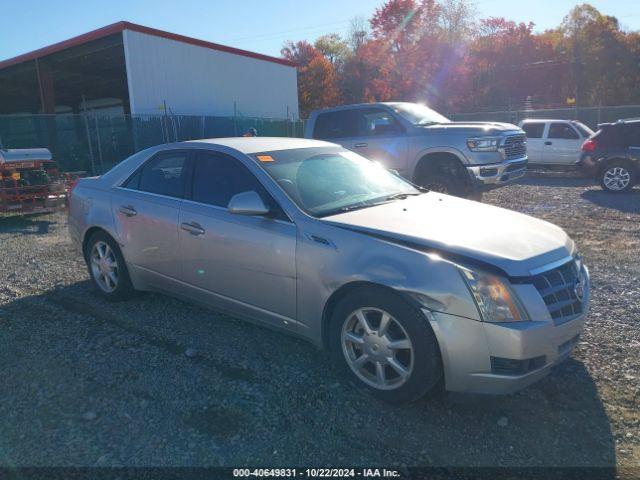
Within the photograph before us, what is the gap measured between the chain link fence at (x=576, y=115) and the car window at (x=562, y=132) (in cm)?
531

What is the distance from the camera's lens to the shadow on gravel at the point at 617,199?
962 centimetres

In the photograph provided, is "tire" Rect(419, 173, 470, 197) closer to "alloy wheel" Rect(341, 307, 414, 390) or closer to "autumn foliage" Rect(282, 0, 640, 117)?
"alloy wheel" Rect(341, 307, 414, 390)

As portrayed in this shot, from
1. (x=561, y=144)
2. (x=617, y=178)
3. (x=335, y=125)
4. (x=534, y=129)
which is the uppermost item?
(x=335, y=125)

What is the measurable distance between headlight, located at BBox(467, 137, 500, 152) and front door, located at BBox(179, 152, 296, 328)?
550 centimetres

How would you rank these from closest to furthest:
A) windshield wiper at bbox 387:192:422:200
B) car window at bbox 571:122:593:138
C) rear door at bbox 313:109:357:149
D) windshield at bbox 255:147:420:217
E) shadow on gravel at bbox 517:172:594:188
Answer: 1. windshield at bbox 255:147:420:217
2. windshield wiper at bbox 387:192:422:200
3. rear door at bbox 313:109:357:149
4. shadow on gravel at bbox 517:172:594:188
5. car window at bbox 571:122:593:138

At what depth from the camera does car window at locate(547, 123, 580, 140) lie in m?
15.4

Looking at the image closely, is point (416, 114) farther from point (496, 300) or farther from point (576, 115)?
point (576, 115)

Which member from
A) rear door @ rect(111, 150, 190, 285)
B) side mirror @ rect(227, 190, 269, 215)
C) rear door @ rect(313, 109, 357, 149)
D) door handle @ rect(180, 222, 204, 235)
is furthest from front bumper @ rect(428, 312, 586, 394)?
rear door @ rect(313, 109, 357, 149)

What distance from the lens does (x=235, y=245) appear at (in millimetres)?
3834

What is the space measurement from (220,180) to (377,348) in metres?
1.95

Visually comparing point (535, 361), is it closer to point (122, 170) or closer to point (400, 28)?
point (122, 170)

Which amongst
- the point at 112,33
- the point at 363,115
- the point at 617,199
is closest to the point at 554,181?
the point at 617,199

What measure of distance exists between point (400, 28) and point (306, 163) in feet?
119

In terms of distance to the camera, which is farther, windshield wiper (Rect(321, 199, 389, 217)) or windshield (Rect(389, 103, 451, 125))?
windshield (Rect(389, 103, 451, 125))
